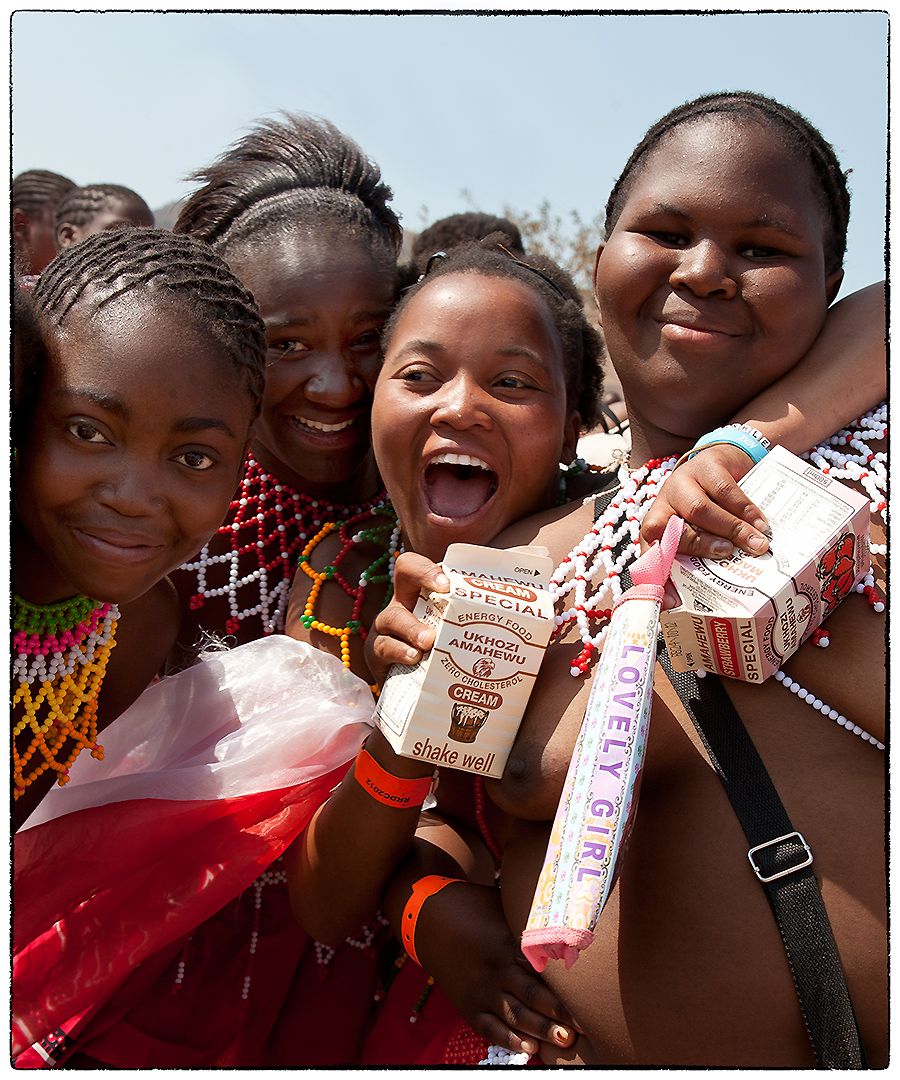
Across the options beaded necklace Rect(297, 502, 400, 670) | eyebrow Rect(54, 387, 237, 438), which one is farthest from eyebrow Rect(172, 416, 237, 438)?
beaded necklace Rect(297, 502, 400, 670)

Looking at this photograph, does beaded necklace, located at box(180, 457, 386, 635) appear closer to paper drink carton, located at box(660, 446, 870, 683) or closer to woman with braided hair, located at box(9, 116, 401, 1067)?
woman with braided hair, located at box(9, 116, 401, 1067)

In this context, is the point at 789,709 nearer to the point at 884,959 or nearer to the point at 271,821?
the point at 884,959

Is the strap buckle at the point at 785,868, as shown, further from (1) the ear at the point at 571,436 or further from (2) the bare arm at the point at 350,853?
(1) the ear at the point at 571,436

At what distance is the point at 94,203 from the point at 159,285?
158 inches

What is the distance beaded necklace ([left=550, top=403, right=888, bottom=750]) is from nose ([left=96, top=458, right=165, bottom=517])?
0.76 m

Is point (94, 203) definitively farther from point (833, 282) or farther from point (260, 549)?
point (833, 282)

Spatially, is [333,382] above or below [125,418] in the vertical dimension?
below

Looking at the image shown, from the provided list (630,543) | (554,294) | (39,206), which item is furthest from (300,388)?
(39,206)

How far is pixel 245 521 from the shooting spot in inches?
108

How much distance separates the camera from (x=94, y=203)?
5598 millimetres

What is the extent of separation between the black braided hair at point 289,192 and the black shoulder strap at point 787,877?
154 centimetres

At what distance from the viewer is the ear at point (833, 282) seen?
2074 millimetres

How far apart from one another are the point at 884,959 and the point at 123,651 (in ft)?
5.41

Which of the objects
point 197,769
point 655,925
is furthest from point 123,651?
point 655,925
